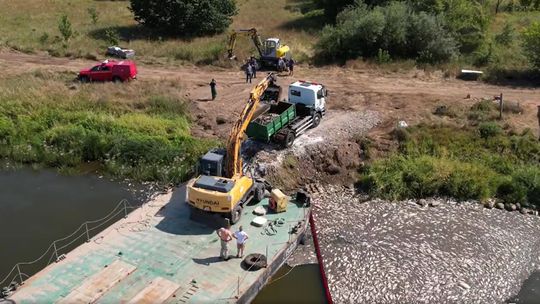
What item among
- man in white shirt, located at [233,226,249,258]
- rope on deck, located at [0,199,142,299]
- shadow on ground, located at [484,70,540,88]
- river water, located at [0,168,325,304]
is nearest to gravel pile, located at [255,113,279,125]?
river water, located at [0,168,325,304]

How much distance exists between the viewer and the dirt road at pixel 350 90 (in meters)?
35.2

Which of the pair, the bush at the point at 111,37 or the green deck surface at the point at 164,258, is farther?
the bush at the point at 111,37

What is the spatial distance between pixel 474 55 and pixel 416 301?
29348 millimetres

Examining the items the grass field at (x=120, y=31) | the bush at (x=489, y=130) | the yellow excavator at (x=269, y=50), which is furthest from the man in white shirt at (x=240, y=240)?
the grass field at (x=120, y=31)

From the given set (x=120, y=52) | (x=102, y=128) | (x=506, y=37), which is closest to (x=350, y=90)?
(x=506, y=37)

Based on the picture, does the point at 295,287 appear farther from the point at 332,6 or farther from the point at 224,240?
the point at 332,6

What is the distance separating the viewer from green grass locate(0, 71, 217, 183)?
30.8 meters

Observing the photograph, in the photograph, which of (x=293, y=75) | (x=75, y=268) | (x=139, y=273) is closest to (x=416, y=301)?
(x=139, y=273)

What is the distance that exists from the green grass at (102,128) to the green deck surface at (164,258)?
5.88 meters

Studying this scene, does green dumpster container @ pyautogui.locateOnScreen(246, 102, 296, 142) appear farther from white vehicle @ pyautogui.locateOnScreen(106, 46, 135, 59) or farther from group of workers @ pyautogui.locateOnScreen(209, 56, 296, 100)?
white vehicle @ pyautogui.locateOnScreen(106, 46, 135, 59)

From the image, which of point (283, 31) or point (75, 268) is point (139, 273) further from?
point (283, 31)

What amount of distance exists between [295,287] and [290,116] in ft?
38.1

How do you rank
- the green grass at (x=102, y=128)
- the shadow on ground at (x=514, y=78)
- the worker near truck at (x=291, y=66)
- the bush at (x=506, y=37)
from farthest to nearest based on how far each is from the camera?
the bush at (x=506, y=37) → the worker near truck at (x=291, y=66) → the shadow on ground at (x=514, y=78) → the green grass at (x=102, y=128)

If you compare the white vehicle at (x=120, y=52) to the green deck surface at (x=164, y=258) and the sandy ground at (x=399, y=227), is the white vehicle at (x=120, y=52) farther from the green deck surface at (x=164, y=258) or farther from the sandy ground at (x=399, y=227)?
the green deck surface at (x=164, y=258)
